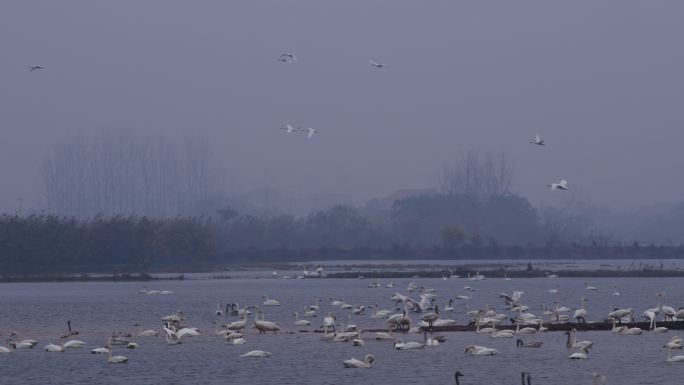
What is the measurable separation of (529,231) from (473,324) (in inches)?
4144

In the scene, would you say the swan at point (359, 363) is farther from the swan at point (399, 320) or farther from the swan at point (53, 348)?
the swan at point (53, 348)

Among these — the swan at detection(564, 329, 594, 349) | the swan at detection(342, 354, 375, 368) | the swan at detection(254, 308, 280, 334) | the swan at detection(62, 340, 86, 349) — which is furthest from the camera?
the swan at detection(254, 308, 280, 334)

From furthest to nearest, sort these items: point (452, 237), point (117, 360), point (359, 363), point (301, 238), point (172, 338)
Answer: point (301, 238) → point (452, 237) → point (172, 338) → point (117, 360) → point (359, 363)

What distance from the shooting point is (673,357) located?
2614 cm

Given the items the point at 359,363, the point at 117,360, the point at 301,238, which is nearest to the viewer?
the point at 359,363

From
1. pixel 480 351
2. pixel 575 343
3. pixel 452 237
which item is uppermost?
pixel 452 237

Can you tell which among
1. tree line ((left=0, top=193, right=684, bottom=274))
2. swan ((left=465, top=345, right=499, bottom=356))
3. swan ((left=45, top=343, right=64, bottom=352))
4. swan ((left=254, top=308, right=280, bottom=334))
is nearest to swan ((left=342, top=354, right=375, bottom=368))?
swan ((left=465, top=345, right=499, bottom=356))

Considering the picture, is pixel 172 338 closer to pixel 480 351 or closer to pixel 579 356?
pixel 480 351

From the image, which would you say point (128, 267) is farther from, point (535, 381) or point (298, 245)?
point (535, 381)

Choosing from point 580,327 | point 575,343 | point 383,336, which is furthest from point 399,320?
point 575,343

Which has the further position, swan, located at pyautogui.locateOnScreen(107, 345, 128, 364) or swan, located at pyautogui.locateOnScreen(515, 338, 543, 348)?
swan, located at pyautogui.locateOnScreen(515, 338, 543, 348)

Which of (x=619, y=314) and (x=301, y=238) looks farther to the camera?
(x=301, y=238)

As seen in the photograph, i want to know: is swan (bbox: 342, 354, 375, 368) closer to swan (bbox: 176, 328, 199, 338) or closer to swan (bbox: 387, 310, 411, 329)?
swan (bbox: 387, 310, 411, 329)

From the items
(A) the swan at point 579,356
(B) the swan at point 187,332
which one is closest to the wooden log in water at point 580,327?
(B) the swan at point 187,332
